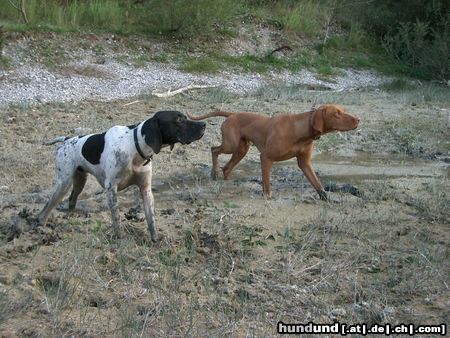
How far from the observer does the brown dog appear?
8719 mm

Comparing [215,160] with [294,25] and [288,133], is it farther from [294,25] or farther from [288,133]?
[294,25]

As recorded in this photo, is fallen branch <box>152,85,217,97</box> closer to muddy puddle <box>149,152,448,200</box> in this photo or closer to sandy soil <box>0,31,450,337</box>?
sandy soil <box>0,31,450,337</box>

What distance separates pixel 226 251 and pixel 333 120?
2897 mm

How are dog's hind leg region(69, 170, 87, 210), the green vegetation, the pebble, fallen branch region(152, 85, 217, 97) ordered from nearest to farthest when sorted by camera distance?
1. dog's hind leg region(69, 170, 87, 210)
2. the pebble
3. fallen branch region(152, 85, 217, 97)
4. the green vegetation

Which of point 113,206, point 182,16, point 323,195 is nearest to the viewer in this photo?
point 113,206

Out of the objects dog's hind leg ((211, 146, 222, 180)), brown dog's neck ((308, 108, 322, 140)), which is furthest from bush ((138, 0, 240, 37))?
brown dog's neck ((308, 108, 322, 140))

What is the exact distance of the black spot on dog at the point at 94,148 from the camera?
7023 mm

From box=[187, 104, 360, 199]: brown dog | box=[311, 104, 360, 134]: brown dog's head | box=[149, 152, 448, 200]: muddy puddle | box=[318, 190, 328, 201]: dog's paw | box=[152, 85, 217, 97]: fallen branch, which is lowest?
box=[152, 85, 217, 97]: fallen branch

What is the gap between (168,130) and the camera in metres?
6.69

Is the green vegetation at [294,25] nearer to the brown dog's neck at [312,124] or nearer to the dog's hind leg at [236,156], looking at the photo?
the dog's hind leg at [236,156]

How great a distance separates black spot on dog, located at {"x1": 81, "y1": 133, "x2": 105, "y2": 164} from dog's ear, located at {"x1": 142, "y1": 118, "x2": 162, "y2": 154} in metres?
0.55

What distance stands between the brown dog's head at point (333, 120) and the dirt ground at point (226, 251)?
2.88 feet

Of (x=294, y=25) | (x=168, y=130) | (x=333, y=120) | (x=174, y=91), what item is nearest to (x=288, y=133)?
(x=333, y=120)

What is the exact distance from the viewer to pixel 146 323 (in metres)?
4.87
